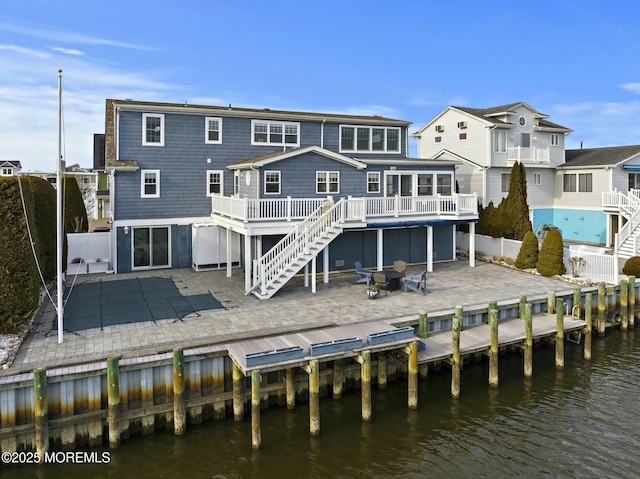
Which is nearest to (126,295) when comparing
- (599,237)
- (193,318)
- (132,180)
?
(193,318)

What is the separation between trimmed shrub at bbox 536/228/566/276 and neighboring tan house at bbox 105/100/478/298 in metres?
3.54

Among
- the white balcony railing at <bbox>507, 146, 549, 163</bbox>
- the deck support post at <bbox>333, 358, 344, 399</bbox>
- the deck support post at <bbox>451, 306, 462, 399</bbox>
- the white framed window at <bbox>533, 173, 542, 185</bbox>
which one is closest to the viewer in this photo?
the deck support post at <bbox>333, 358, 344, 399</bbox>

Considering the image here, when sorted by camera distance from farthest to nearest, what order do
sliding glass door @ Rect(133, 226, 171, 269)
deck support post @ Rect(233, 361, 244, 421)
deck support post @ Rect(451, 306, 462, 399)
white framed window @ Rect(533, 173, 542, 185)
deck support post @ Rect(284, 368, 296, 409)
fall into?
white framed window @ Rect(533, 173, 542, 185), sliding glass door @ Rect(133, 226, 171, 269), deck support post @ Rect(451, 306, 462, 399), deck support post @ Rect(284, 368, 296, 409), deck support post @ Rect(233, 361, 244, 421)

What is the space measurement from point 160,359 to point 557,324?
1154 cm

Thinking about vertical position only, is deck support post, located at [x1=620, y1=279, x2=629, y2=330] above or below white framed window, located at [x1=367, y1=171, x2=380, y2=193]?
below

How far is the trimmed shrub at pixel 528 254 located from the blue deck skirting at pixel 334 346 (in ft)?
47.3

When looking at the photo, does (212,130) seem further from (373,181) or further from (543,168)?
(543,168)

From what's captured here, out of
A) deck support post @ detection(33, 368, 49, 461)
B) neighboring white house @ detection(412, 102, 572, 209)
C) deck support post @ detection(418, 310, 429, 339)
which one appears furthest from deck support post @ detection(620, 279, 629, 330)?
deck support post @ detection(33, 368, 49, 461)

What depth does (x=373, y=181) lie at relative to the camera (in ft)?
78.2

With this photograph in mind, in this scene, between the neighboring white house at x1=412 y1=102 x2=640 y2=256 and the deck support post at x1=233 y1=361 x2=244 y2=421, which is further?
the neighboring white house at x1=412 y1=102 x2=640 y2=256

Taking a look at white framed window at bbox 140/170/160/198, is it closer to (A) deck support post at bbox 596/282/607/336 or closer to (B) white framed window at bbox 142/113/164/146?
(B) white framed window at bbox 142/113/164/146

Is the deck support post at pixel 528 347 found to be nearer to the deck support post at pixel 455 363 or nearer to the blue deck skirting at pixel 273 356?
the deck support post at pixel 455 363

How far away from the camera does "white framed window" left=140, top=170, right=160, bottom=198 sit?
75.2ft

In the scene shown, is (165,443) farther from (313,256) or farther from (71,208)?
(71,208)
